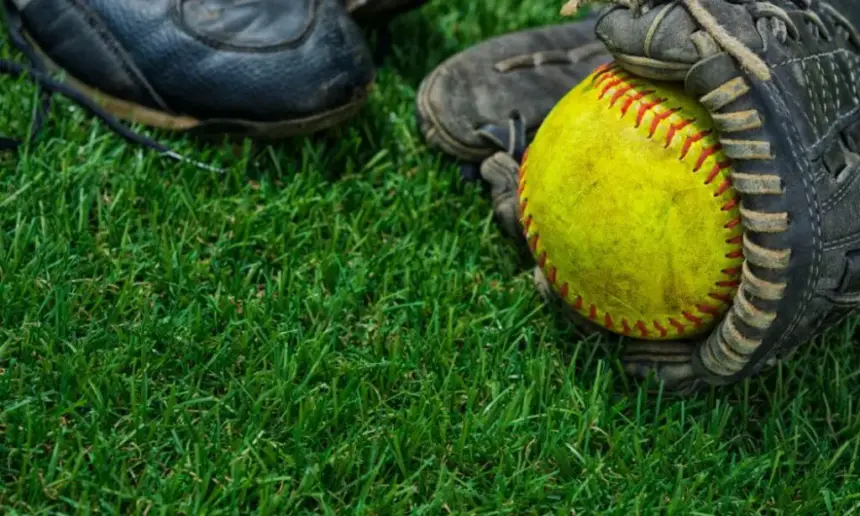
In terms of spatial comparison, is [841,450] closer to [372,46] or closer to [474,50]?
[474,50]

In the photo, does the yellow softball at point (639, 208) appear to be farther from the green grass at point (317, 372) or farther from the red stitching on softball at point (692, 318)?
the green grass at point (317, 372)

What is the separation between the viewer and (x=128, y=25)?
228 cm

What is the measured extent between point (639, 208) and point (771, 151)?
0.75ft

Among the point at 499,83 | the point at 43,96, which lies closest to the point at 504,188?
the point at 499,83

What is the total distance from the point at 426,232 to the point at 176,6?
2.43ft

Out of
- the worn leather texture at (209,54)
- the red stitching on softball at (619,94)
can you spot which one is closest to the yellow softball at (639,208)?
the red stitching on softball at (619,94)

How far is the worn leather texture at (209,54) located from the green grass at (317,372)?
12cm

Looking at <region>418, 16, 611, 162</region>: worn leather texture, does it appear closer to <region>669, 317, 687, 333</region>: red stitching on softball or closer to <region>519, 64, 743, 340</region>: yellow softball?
<region>519, 64, 743, 340</region>: yellow softball

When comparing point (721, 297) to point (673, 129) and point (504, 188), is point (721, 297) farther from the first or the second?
point (504, 188)

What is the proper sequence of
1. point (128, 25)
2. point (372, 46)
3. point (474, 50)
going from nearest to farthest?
A: 1. point (128, 25)
2. point (474, 50)
3. point (372, 46)

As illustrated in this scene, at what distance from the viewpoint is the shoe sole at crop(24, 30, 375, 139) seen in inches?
90.7

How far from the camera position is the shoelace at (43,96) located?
2.28 metres

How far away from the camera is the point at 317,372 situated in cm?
186

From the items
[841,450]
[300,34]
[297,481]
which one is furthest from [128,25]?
[841,450]
